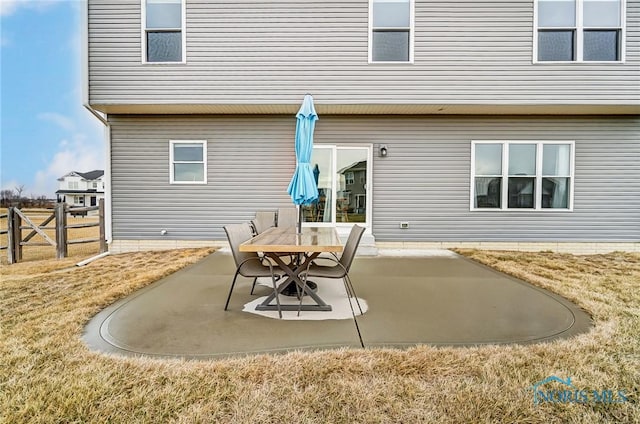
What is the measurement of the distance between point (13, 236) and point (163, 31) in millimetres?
5752

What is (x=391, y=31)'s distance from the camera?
→ 6828 mm

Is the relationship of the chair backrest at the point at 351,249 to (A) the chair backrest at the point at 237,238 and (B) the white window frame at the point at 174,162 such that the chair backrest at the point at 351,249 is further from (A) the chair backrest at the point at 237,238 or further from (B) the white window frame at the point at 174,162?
(B) the white window frame at the point at 174,162

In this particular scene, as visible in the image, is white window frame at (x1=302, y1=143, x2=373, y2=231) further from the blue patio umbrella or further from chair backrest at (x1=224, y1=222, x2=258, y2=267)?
chair backrest at (x1=224, y1=222, x2=258, y2=267)

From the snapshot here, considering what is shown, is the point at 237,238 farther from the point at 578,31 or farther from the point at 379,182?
the point at 578,31

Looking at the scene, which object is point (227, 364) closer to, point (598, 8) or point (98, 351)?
point (98, 351)

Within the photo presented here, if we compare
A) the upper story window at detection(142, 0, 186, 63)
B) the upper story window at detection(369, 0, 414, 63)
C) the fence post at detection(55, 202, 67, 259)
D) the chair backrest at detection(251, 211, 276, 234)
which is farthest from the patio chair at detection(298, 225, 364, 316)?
the fence post at detection(55, 202, 67, 259)

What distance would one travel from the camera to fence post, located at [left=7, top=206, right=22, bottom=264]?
6.96m

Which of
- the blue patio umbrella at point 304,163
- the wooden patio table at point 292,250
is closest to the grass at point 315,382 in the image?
the wooden patio table at point 292,250

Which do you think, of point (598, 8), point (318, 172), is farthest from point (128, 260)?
point (598, 8)

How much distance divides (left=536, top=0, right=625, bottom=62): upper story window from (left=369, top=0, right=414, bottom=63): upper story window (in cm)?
280

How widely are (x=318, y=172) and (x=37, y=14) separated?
1921 cm

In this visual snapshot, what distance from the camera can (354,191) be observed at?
7453mm

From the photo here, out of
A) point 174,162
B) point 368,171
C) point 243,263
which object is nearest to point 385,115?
point 368,171

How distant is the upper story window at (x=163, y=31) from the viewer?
6.86 metres
